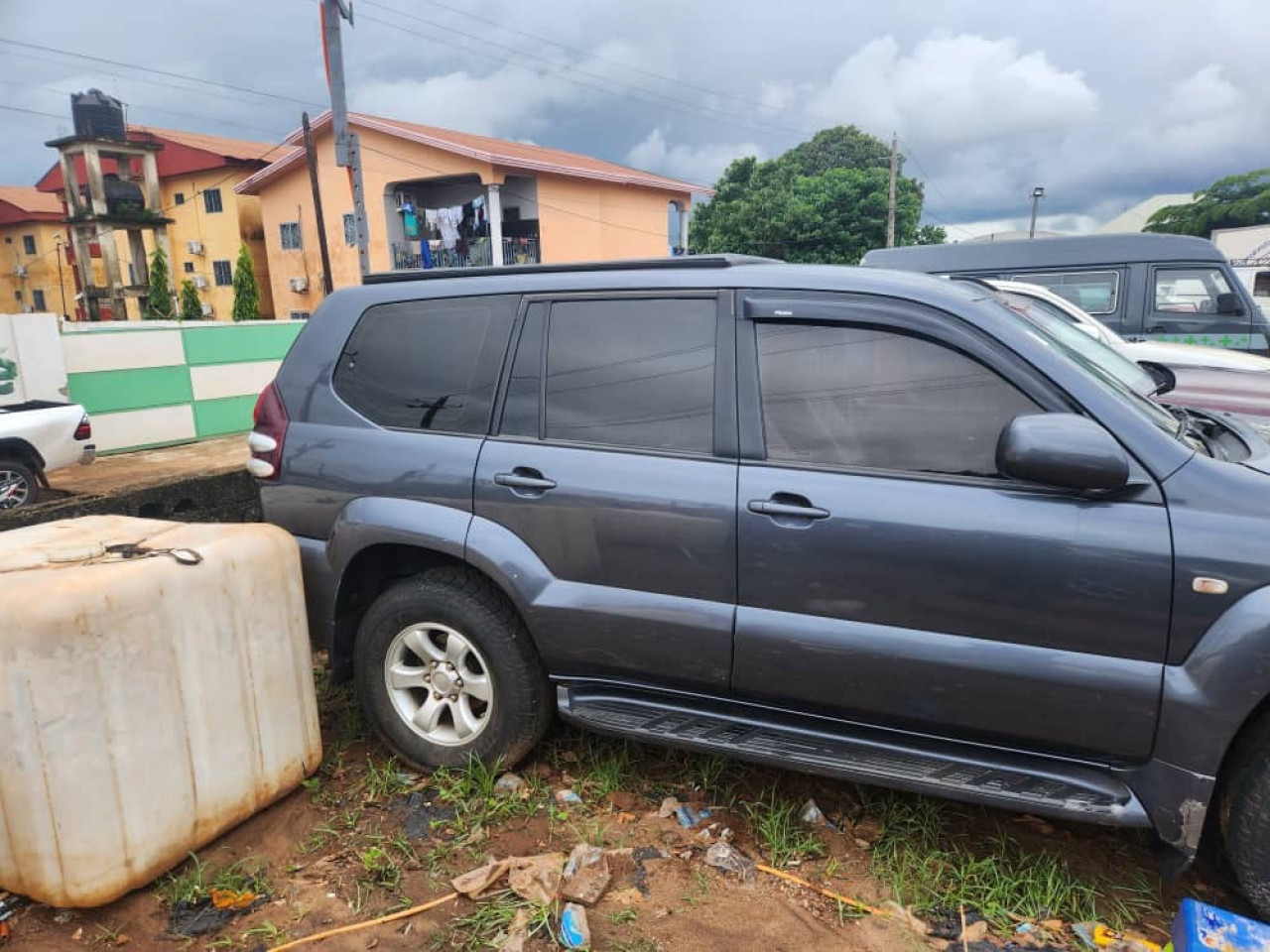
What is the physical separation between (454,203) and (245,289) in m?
8.90

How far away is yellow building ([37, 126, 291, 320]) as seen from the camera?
33.0m

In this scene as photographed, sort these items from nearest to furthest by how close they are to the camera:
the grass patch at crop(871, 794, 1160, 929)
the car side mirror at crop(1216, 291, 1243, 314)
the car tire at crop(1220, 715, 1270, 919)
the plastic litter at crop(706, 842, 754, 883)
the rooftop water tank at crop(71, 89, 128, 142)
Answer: the car tire at crop(1220, 715, 1270, 919) < the grass patch at crop(871, 794, 1160, 929) < the plastic litter at crop(706, 842, 754, 883) < the car side mirror at crop(1216, 291, 1243, 314) < the rooftop water tank at crop(71, 89, 128, 142)

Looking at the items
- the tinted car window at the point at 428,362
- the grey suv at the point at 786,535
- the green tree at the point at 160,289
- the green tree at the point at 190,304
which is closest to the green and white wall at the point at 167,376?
the tinted car window at the point at 428,362

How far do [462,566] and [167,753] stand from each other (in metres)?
1.08

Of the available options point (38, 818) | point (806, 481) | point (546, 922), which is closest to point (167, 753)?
point (38, 818)

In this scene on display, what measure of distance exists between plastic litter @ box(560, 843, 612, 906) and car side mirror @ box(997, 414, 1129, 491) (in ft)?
5.56

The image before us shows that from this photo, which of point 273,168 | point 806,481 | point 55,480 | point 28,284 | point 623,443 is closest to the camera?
point 806,481

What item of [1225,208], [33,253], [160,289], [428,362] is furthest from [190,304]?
[1225,208]

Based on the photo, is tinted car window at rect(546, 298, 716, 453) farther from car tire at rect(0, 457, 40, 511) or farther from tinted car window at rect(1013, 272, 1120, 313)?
tinted car window at rect(1013, 272, 1120, 313)

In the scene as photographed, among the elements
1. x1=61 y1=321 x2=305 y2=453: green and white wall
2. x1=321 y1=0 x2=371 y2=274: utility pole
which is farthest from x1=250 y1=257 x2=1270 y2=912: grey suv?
x1=321 y1=0 x2=371 y2=274: utility pole

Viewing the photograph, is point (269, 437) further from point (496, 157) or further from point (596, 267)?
point (496, 157)

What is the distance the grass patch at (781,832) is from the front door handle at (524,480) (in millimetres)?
1322

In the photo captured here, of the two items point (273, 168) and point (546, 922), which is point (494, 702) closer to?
point (546, 922)

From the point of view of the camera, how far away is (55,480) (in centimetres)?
845
